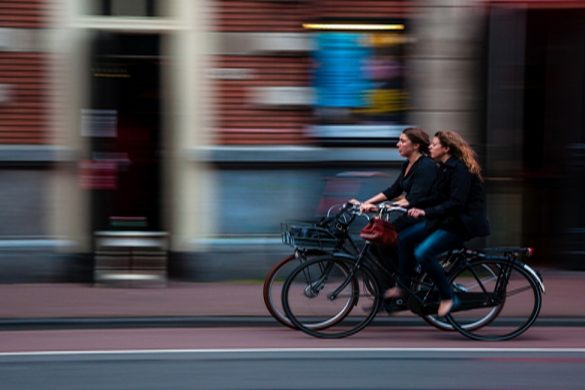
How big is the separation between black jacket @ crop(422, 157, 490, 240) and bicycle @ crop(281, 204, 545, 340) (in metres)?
0.30

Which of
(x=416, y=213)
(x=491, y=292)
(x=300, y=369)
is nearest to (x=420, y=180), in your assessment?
(x=416, y=213)

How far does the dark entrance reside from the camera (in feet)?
34.2

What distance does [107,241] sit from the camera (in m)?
10.3

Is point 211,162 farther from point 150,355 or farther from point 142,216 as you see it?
point 150,355

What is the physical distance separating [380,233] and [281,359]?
1438 mm

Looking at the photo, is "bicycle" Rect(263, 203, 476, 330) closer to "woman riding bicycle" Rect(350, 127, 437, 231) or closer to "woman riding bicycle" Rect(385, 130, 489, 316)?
"woman riding bicycle" Rect(350, 127, 437, 231)

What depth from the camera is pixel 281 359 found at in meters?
6.98

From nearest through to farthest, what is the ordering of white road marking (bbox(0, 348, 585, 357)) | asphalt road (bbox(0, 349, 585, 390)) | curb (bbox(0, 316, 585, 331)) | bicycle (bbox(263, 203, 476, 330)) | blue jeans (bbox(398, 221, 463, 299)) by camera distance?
asphalt road (bbox(0, 349, 585, 390)) < white road marking (bbox(0, 348, 585, 357)) < blue jeans (bbox(398, 221, 463, 299)) < bicycle (bbox(263, 203, 476, 330)) < curb (bbox(0, 316, 585, 331))

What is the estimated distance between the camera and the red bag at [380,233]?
25.7 ft

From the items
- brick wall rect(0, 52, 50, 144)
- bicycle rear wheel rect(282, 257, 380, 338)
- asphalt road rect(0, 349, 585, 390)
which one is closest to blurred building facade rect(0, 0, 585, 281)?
brick wall rect(0, 52, 50, 144)

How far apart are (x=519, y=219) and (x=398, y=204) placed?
3.64 meters

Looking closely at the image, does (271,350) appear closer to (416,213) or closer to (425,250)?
(425,250)

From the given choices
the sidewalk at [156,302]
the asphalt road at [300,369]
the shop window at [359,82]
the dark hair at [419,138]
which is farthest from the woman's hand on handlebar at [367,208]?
the shop window at [359,82]

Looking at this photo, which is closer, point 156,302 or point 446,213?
point 446,213
